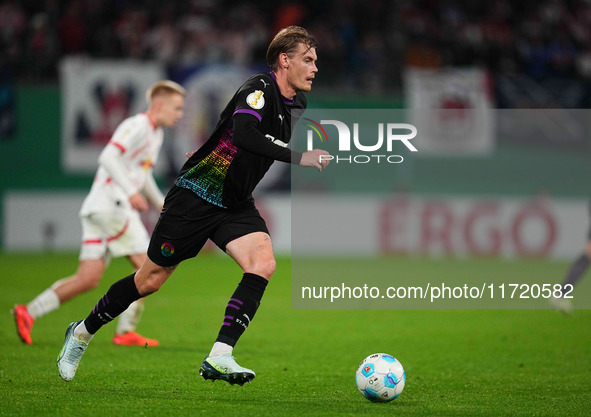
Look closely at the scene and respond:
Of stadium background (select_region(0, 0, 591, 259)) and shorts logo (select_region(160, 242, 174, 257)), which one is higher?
stadium background (select_region(0, 0, 591, 259))

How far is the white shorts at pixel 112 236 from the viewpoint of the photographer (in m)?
8.47

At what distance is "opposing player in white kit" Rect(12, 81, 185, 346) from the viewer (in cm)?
840

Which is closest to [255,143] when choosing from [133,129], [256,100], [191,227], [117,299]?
[256,100]

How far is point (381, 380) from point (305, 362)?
6.73 ft

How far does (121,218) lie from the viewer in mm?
8523

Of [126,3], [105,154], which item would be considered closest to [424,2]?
[126,3]

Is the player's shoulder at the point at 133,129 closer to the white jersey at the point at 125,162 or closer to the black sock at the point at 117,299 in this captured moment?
the white jersey at the point at 125,162

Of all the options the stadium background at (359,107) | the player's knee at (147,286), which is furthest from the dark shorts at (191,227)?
the stadium background at (359,107)

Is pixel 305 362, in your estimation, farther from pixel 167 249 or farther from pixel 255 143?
pixel 255 143

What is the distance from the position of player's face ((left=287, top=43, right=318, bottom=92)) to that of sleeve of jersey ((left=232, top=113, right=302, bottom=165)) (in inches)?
18.3

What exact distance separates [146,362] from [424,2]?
1768cm

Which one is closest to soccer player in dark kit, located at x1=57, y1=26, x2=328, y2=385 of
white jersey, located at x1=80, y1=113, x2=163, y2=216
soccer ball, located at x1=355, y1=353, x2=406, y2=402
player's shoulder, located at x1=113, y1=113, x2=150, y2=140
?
soccer ball, located at x1=355, y1=353, x2=406, y2=402

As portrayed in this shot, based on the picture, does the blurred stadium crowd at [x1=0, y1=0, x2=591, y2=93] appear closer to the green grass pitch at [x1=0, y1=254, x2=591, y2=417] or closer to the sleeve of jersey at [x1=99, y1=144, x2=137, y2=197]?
the green grass pitch at [x1=0, y1=254, x2=591, y2=417]

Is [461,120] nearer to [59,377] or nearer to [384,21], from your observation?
[384,21]
